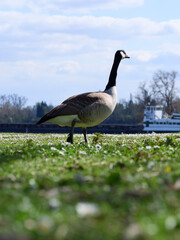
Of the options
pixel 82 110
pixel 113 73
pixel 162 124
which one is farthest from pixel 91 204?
pixel 162 124

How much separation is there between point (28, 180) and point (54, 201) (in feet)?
6.29

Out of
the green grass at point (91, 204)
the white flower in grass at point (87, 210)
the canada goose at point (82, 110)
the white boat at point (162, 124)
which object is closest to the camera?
the green grass at point (91, 204)

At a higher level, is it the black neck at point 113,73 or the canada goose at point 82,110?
the black neck at point 113,73

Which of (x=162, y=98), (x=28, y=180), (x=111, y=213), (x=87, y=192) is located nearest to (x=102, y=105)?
(x=28, y=180)

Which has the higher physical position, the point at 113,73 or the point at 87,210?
the point at 113,73

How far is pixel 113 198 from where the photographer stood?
4711 mm

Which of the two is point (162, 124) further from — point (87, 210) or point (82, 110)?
point (87, 210)

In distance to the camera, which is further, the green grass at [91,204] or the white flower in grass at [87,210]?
the white flower in grass at [87,210]

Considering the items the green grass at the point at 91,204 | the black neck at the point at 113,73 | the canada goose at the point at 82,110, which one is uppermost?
the black neck at the point at 113,73

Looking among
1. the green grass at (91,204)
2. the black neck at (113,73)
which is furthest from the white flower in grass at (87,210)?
the black neck at (113,73)

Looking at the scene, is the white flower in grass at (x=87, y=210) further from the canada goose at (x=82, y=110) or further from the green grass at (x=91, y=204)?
the canada goose at (x=82, y=110)

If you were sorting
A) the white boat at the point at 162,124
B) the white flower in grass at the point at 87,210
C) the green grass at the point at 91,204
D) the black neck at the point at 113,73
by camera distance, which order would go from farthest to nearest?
the white boat at the point at 162,124
the black neck at the point at 113,73
the white flower in grass at the point at 87,210
the green grass at the point at 91,204

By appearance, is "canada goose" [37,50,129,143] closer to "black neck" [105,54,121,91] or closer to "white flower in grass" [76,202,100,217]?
"black neck" [105,54,121,91]

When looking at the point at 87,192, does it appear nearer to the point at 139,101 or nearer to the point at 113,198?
the point at 113,198
